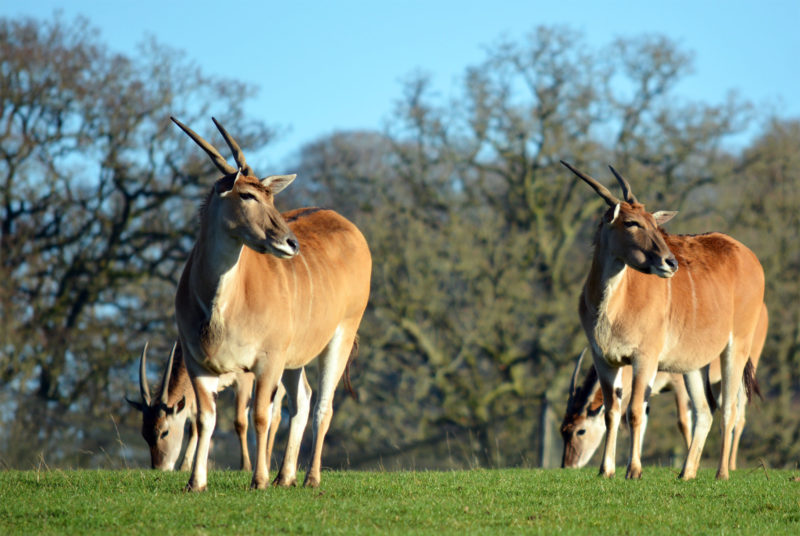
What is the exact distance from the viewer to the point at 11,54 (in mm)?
24141

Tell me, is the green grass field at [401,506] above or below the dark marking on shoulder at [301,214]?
below

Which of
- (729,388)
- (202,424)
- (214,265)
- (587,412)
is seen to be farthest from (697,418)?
(214,265)

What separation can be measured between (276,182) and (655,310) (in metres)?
4.08

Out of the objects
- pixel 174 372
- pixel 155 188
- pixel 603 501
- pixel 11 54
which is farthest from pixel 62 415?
pixel 603 501

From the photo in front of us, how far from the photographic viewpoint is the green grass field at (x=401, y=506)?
6.40 m

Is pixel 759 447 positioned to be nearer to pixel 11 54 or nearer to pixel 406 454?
pixel 406 454

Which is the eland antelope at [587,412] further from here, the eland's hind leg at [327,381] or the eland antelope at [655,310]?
the eland's hind leg at [327,381]

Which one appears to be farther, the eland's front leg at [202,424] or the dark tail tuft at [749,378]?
the dark tail tuft at [749,378]

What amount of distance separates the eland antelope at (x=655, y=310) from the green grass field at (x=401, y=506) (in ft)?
3.36

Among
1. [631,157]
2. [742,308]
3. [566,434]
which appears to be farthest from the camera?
[631,157]

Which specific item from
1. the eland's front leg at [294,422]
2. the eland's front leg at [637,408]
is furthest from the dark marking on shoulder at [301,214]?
the eland's front leg at [637,408]

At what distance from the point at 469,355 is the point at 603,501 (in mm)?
18469

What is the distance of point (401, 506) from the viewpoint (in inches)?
285

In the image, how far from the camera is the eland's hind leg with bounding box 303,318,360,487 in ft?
28.7
